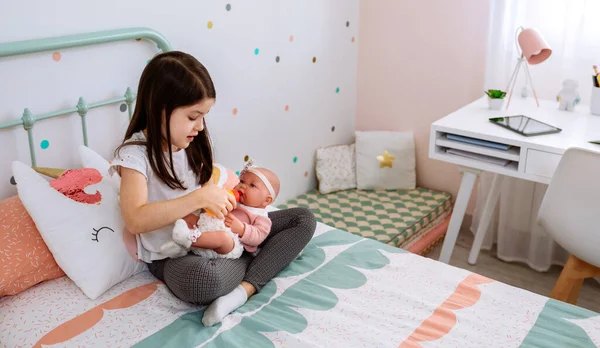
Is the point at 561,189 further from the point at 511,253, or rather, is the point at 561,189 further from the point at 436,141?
the point at 511,253

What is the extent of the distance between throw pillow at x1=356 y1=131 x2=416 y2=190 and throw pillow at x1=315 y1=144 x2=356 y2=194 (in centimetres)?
4

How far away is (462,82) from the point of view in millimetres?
2713

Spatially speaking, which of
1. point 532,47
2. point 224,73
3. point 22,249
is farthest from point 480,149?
point 22,249

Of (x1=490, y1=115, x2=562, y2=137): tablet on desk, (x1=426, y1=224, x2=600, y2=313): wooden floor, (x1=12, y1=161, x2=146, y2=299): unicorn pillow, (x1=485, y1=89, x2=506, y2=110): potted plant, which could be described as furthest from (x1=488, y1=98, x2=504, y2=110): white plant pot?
(x1=12, y1=161, x2=146, y2=299): unicorn pillow

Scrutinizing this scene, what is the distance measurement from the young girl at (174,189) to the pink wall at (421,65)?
4.78 feet

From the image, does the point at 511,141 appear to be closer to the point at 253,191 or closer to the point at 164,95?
the point at 253,191

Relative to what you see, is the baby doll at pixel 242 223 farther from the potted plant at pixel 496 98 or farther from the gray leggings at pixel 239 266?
the potted plant at pixel 496 98

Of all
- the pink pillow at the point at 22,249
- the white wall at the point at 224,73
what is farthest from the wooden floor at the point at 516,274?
the pink pillow at the point at 22,249

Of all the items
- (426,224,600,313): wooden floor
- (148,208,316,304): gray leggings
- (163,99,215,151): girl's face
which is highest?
(163,99,215,151): girl's face

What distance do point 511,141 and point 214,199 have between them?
1058mm

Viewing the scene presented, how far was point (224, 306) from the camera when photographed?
150 centimetres

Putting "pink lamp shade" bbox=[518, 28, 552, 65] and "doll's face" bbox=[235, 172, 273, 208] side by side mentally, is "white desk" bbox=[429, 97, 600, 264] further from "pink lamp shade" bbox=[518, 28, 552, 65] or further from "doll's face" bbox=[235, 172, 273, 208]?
"doll's face" bbox=[235, 172, 273, 208]

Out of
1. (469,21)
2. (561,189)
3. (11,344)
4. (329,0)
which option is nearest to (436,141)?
(561,189)

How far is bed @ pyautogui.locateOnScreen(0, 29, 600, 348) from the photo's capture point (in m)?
1.40
